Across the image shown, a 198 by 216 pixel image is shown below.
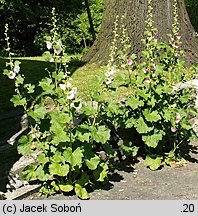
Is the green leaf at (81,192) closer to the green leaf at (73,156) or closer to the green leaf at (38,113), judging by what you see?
the green leaf at (73,156)

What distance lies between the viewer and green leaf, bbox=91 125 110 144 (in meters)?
3.76

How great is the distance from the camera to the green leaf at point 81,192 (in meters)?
3.78

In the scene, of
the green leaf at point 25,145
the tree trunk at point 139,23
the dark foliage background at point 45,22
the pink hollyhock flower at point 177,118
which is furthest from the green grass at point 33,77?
the dark foliage background at point 45,22

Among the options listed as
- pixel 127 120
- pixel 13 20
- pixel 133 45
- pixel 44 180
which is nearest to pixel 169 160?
pixel 127 120

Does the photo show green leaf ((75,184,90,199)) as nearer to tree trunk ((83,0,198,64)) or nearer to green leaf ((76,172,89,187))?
green leaf ((76,172,89,187))

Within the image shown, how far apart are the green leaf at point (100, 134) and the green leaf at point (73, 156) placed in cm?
17

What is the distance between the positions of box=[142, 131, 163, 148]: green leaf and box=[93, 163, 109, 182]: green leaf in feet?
1.81

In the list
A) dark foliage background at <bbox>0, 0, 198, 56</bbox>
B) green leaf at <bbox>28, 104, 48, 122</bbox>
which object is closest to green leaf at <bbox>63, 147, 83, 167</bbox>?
green leaf at <bbox>28, 104, 48, 122</bbox>

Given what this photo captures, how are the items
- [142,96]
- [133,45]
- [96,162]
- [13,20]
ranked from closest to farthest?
[96,162] < [142,96] < [133,45] < [13,20]

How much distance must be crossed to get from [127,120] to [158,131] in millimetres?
294

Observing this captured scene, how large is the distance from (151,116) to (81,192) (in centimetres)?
97

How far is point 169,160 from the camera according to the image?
181 inches

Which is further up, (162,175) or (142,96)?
(142,96)

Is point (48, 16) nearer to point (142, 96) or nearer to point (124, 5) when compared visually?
point (124, 5)
